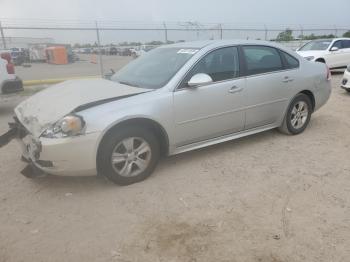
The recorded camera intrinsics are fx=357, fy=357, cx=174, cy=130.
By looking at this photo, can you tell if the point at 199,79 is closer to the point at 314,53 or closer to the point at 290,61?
the point at 290,61

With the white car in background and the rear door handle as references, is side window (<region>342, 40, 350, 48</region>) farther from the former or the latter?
the rear door handle

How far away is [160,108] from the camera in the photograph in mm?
4078

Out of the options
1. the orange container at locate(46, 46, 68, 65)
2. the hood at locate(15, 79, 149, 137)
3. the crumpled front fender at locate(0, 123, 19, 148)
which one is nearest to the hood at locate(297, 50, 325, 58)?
the hood at locate(15, 79, 149, 137)

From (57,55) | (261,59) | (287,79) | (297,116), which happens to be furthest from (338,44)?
(57,55)

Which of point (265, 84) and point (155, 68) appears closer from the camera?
point (155, 68)

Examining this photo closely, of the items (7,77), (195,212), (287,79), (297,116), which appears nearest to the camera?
(195,212)

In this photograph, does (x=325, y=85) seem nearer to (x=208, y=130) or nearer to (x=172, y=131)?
(x=208, y=130)

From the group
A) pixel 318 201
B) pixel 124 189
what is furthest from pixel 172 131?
pixel 318 201

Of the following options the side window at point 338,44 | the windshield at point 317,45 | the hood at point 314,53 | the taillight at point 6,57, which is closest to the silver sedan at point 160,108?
the taillight at point 6,57

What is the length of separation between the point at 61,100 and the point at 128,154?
978mm

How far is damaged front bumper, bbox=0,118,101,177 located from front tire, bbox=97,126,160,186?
0.13m

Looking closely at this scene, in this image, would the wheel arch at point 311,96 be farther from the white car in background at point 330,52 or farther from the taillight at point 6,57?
the white car in background at point 330,52

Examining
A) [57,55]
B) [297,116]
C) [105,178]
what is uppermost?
[297,116]

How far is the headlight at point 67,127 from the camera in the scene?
3.54 meters
